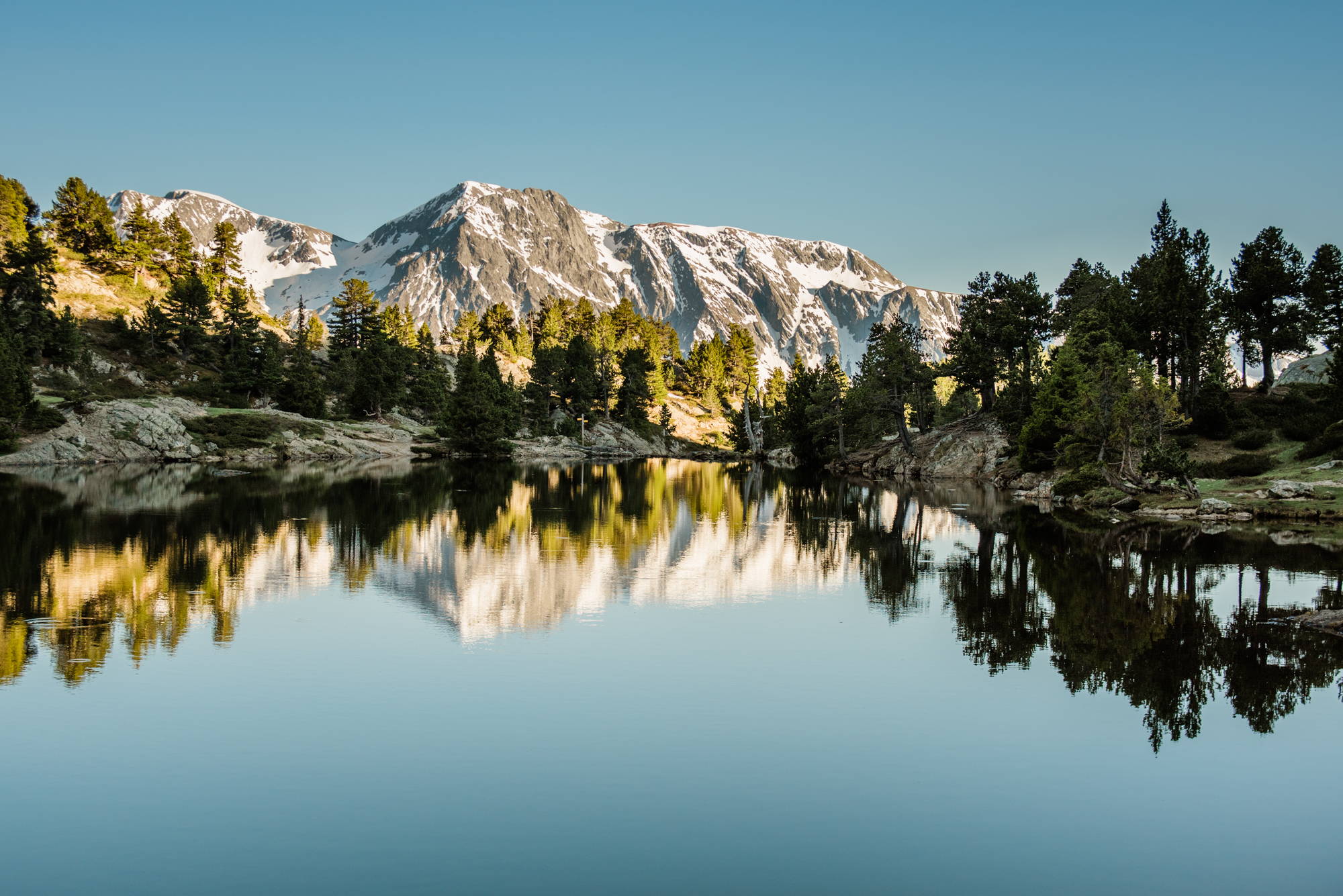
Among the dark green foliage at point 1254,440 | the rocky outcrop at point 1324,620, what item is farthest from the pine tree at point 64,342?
the dark green foliage at point 1254,440

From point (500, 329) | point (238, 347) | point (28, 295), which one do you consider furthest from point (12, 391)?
point (500, 329)

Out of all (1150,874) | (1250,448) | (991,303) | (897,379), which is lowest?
(1150,874)

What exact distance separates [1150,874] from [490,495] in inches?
1879

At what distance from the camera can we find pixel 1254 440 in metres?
59.1

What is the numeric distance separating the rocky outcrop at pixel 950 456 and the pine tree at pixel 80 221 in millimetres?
110649

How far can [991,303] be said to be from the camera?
3307 inches

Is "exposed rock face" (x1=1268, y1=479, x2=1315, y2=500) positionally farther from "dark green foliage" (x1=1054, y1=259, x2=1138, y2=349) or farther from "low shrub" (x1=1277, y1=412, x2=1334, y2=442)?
"dark green foliage" (x1=1054, y1=259, x2=1138, y2=349)

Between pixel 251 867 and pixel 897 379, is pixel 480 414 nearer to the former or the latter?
pixel 897 379

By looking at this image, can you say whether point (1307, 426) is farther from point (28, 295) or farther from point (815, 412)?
point (28, 295)

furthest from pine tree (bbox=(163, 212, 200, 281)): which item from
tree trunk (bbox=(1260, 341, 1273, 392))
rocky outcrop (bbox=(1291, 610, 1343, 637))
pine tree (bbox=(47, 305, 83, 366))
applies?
rocky outcrop (bbox=(1291, 610, 1343, 637))

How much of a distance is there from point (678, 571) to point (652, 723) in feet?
48.8

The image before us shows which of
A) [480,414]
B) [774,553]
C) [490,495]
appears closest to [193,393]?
[480,414]

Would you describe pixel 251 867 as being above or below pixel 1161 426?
below

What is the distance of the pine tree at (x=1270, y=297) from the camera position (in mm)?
70562
